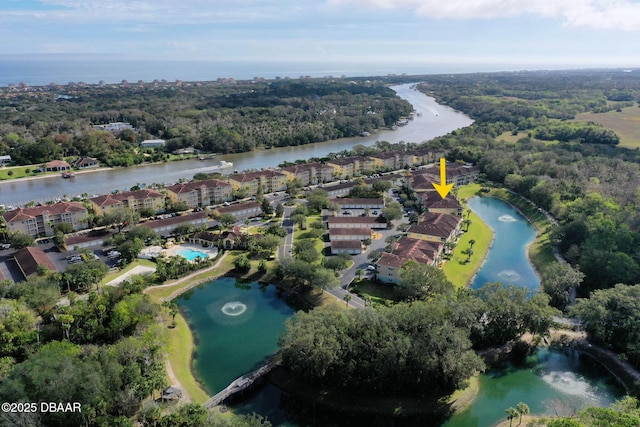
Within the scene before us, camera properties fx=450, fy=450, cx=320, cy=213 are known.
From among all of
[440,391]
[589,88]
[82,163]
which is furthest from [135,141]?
[589,88]

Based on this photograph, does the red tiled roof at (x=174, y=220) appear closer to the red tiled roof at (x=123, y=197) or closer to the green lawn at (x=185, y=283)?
the red tiled roof at (x=123, y=197)

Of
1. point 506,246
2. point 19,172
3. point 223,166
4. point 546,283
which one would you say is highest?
point 19,172

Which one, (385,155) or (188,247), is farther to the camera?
(385,155)

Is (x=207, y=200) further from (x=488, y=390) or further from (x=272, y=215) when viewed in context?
(x=488, y=390)

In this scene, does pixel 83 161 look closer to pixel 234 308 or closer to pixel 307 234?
pixel 307 234

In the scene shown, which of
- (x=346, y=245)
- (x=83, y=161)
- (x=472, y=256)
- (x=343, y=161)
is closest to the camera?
(x=346, y=245)

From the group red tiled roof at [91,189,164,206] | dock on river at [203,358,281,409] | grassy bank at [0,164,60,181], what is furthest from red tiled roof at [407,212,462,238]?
grassy bank at [0,164,60,181]

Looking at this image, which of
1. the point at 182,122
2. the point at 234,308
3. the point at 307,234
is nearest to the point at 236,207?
the point at 307,234

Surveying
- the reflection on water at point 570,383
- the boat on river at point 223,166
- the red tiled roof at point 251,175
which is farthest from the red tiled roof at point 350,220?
the boat on river at point 223,166
